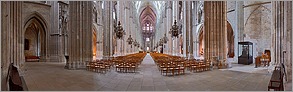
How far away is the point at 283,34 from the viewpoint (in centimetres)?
945

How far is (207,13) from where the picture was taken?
16141 millimetres

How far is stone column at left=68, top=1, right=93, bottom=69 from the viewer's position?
48.7 ft

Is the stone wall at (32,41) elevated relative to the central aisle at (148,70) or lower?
elevated

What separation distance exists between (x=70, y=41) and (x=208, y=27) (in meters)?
9.62

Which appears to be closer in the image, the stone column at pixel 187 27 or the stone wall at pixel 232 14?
the stone wall at pixel 232 14

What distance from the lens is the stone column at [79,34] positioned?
48.7ft

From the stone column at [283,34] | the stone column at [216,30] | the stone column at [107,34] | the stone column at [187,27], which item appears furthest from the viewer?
the stone column at [187,27]

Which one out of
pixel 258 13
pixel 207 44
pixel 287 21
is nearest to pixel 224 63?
pixel 207 44

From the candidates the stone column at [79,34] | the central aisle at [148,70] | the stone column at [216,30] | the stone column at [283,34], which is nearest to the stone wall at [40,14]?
the stone column at [79,34]

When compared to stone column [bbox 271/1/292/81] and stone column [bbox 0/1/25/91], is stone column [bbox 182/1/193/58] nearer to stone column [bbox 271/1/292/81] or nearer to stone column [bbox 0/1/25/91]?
stone column [bbox 271/1/292/81]

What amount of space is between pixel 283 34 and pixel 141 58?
14904 millimetres

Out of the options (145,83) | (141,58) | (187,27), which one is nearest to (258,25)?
(187,27)

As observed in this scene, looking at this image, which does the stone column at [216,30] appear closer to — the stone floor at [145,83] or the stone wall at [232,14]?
the stone floor at [145,83]

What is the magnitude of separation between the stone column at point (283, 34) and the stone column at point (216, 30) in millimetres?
5076
